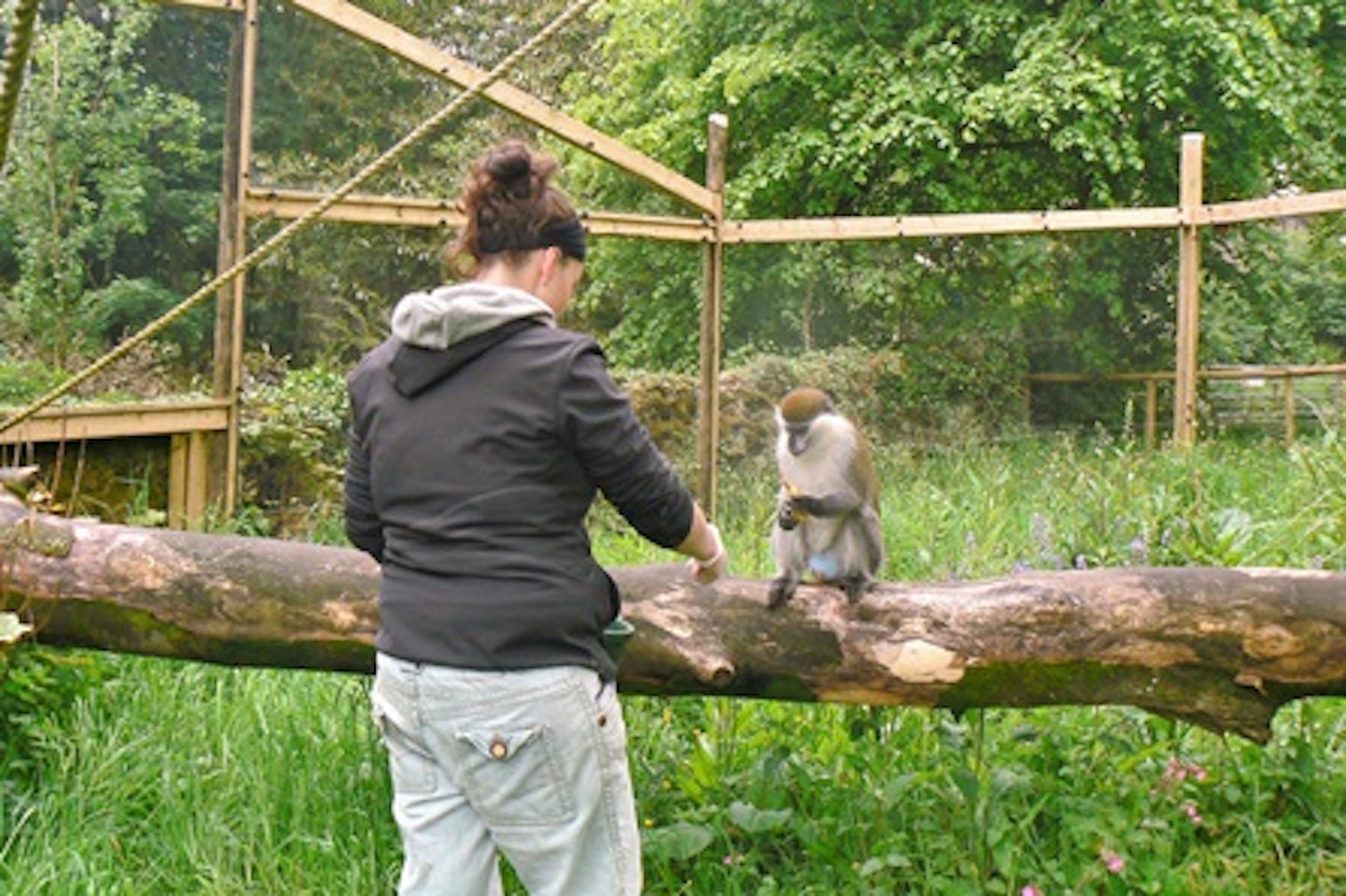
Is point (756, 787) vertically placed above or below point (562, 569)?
below

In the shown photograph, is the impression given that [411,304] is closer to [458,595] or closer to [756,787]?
[458,595]

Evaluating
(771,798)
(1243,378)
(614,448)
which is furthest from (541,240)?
(1243,378)

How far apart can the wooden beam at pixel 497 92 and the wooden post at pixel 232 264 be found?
1.08 ft

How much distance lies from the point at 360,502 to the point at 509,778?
68 centimetres

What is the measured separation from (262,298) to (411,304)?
181 inches

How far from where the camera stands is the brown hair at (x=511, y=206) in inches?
103

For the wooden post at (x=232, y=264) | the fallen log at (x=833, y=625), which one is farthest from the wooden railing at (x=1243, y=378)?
Answer: the fallen log at (x=833, y=625)

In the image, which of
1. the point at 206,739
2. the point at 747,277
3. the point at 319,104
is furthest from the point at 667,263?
the point at 206,739

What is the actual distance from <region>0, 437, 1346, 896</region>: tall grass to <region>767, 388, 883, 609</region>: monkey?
0.49m

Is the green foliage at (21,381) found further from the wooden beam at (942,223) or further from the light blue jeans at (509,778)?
the light blue jeans at (509,778)

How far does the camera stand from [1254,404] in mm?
9984

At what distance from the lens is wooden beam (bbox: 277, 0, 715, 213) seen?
21.7ft

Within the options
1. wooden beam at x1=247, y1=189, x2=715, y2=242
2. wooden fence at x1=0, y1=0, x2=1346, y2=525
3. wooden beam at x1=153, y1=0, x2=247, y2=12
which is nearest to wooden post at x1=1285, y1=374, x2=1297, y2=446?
wooden fence at x1=0, y1=0, x2=1346, y2=525

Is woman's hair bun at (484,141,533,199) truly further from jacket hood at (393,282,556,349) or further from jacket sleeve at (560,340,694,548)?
jacket sleeve at (560,340,694,548)
